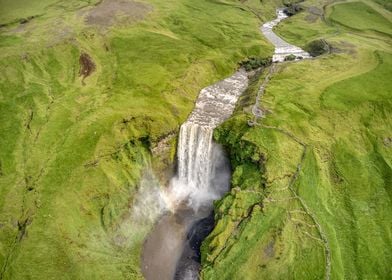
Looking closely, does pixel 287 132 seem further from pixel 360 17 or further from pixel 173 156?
pixel 360 17

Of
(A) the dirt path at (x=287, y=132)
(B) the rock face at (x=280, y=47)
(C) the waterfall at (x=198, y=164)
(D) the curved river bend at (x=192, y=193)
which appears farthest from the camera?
(B) the rock face at (x=280, y=47)

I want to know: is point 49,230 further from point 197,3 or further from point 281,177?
point 197,3

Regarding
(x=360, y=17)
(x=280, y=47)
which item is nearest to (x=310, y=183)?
(x=280, y=47)

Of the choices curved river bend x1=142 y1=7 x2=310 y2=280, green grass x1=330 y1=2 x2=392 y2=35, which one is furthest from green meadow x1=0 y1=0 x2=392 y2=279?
green grass x1=330 y1=2 x2=392 y2=35

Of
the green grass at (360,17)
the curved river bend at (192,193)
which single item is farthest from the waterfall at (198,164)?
the green grass at (360,17)

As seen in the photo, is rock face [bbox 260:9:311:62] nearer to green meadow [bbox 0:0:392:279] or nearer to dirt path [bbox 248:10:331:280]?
dirt path [bbox 248:10:331:280]

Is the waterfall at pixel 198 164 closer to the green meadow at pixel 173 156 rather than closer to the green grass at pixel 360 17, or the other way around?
the green meadow at pixel 173 156
